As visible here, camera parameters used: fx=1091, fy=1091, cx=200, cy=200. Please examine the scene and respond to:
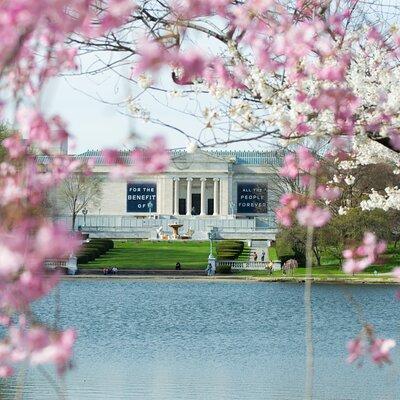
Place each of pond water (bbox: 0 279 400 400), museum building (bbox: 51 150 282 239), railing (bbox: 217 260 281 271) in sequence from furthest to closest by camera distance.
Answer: museum building (bbox: 51 150 282 239), railing (bbox: 217 260 281 271), pond water (bbox: 0 279 400 400)

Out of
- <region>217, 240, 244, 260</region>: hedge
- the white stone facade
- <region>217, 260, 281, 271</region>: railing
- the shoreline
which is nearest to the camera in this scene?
the shoreline

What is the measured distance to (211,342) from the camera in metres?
26.4

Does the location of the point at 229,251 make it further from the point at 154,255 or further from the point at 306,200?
the point at 306,200

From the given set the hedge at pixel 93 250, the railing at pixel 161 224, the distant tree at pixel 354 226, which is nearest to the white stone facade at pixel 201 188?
the railing at pixel 161 224

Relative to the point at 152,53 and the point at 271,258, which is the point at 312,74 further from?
the point at 271,258

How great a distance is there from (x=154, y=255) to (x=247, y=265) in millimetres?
7591

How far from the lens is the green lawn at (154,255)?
184 feet

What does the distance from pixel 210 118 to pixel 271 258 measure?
5512cm

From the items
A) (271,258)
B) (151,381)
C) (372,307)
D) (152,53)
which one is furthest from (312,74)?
(271,258)

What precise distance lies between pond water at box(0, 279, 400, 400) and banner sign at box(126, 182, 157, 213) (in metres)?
64.8

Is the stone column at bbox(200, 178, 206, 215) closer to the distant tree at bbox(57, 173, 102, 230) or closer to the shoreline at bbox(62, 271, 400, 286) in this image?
the distant tree at bbox(57, 173, 102, 230)

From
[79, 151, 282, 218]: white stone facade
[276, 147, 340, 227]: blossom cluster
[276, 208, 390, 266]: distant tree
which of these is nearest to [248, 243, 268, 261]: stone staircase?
[276, 208, 390, 266]: distant tree

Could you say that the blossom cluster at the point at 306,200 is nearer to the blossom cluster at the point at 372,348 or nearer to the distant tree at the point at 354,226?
the blossom cluster at the point at 372,348

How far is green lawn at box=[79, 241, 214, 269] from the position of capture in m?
56.2
